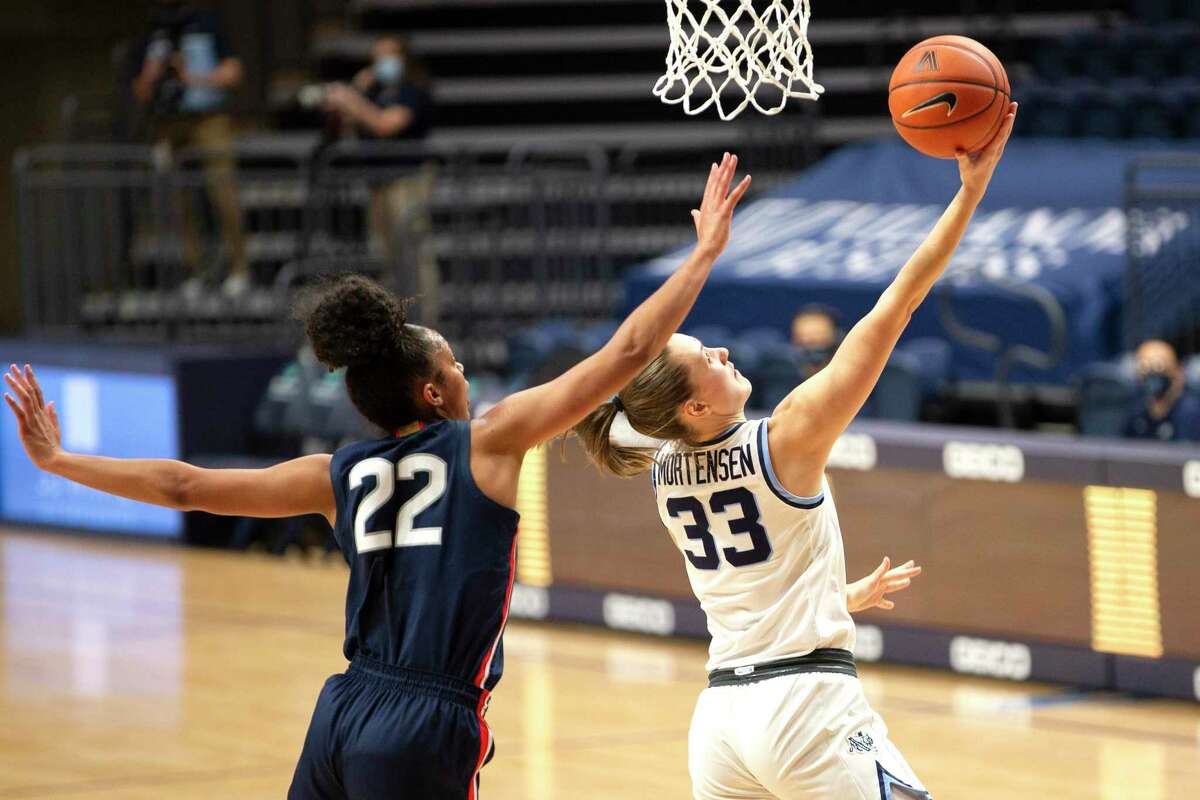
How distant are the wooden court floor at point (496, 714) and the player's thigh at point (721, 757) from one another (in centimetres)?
267

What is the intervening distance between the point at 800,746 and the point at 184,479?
1.23 m

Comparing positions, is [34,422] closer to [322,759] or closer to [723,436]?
[322,759]

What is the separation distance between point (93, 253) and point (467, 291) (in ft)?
10.2

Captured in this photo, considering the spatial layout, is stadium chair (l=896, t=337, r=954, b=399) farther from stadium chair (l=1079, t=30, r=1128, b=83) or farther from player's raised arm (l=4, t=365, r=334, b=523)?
player's raised arm (l=4, t=365, r=334, b=523)

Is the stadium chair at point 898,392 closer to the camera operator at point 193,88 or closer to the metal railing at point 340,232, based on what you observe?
the metal railing at point 340,232

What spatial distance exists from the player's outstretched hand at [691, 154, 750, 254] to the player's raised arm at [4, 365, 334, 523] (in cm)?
85

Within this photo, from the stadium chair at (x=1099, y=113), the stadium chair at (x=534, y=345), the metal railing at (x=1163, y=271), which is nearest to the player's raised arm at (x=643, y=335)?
the metal railing at (x=1163, y=271)

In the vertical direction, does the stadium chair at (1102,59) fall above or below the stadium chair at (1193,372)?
above

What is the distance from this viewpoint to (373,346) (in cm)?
358

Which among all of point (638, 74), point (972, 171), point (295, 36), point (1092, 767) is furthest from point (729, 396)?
point (295, 36)

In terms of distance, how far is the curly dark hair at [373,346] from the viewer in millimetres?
3562

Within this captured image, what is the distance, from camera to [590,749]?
7184mm

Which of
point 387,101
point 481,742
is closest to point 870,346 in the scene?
point 481,742

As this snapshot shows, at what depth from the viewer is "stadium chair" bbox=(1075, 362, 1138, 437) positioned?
8.65 m
